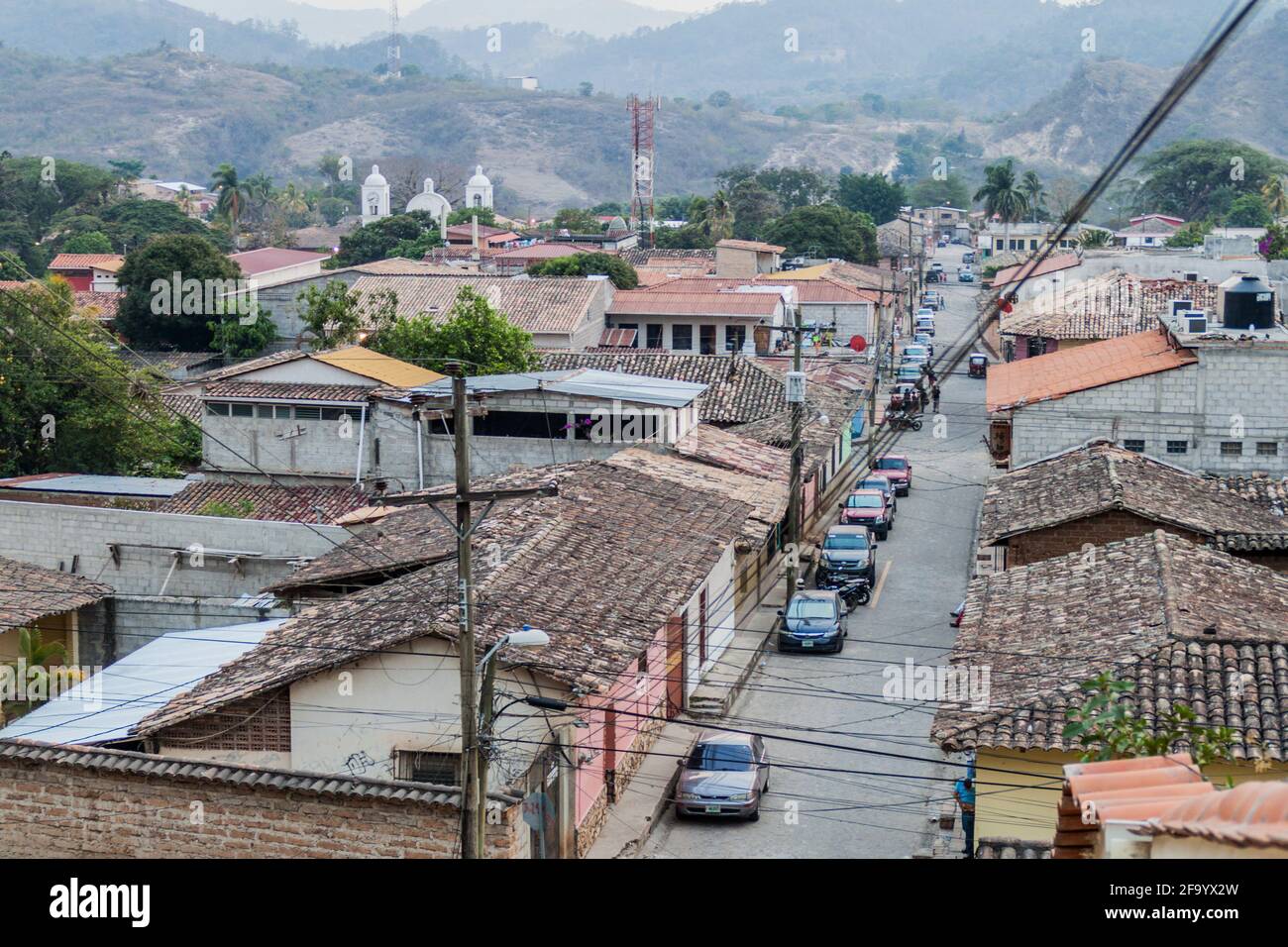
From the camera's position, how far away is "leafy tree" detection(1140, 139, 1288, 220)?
124 metres

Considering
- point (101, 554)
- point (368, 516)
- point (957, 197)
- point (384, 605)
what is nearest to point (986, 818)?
point (384, 605)

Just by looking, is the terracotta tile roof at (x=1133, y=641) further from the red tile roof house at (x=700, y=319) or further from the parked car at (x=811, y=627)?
the red tile roof house at (x=700, y=319)

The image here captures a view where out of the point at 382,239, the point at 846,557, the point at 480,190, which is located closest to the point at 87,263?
the point at 382,239

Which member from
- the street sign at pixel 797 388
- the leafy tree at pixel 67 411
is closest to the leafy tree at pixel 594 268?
the leafy tree at pixel 67 411

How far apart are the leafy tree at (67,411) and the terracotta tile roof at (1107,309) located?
2532 centimetres

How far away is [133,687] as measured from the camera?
20.1 m

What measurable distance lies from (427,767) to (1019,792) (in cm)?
684

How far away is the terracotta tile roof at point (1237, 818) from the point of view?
582 centimetres

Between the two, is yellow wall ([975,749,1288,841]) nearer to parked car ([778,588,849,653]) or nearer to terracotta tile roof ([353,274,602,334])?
parked car ([778,588,849,653])

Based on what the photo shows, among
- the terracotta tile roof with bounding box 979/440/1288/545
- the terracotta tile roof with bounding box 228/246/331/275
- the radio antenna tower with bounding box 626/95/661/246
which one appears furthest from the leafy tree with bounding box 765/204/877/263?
the terracotta tile roof with bounding box 979/440/1288/545

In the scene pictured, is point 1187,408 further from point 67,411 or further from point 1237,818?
point 67,411

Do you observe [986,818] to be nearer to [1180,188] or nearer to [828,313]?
[828,313]
